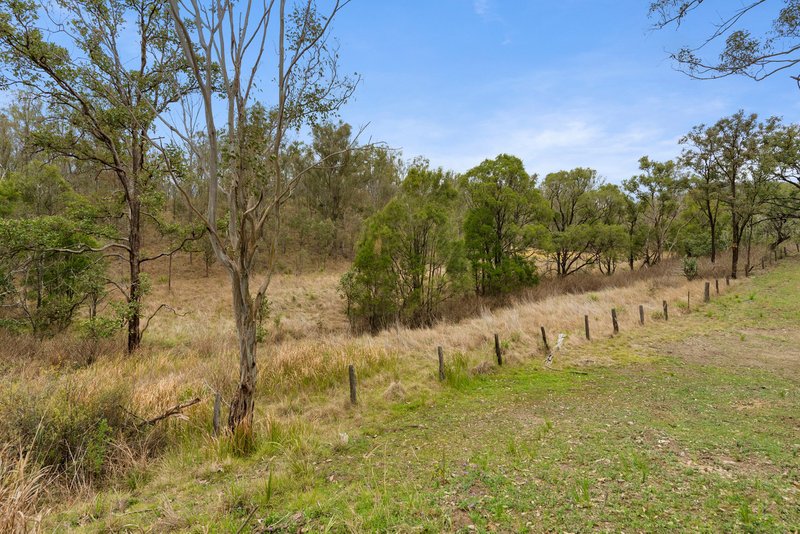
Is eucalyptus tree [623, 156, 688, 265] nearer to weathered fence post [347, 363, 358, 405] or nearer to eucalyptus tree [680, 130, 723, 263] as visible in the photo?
eucalyptus tree [680, 130, 723, 263]

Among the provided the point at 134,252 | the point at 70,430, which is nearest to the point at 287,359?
the point at 70,430

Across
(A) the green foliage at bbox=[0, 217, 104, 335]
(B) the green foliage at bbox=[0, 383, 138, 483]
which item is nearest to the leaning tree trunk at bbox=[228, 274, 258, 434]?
(B) the green foliage at bbox=[0, 383, 138, 483]

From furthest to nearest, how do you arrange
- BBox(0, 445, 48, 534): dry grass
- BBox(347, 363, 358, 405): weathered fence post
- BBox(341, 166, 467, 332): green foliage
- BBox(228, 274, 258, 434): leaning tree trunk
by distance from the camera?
BBox(341, 166, 467, 332): green foliage → BBox(347, 363, 358, 405): weathered fence post → BBox(228, 274, 258, 434): leaning tree trunk → BBox(0, 445, 48, 534): dry grass

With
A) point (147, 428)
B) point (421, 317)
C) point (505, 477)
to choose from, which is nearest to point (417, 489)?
point (505, 477)

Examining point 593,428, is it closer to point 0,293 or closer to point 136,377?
point 136,377

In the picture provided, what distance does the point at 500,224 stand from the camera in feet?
68.6

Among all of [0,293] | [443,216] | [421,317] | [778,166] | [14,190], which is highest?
[778,166]

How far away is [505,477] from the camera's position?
13.8ft

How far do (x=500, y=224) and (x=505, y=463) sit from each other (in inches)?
694

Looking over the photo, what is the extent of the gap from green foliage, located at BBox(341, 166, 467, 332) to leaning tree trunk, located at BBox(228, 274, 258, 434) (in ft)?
38.5

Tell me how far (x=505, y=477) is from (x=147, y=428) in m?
5.12

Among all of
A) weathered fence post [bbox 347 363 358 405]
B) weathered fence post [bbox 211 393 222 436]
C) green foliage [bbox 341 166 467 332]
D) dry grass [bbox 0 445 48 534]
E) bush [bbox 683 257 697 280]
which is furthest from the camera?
bush [bbox 683 257 697 280]

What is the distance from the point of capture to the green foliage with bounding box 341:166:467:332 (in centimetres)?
1708

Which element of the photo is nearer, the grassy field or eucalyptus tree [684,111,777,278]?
the grassy field
